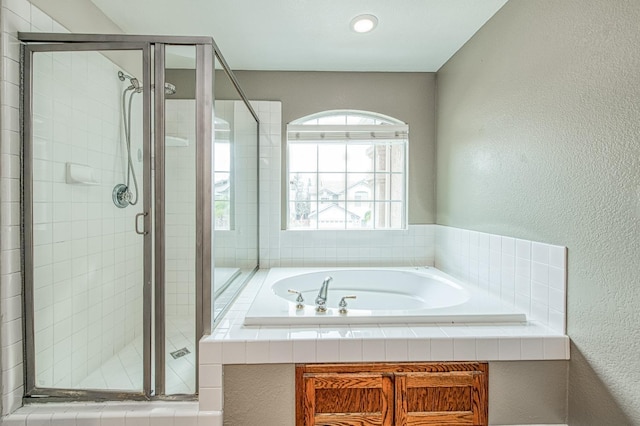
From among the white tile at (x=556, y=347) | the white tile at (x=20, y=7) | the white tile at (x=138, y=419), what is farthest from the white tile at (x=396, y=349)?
the white tile at (x=20, y=7)

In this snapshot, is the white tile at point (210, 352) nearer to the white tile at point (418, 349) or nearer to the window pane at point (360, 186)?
the white tile at point (418, 349)

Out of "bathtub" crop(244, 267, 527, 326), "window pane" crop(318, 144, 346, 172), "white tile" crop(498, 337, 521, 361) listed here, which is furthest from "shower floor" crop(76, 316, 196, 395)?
"window pane" crop(318, 144, 346, 172)

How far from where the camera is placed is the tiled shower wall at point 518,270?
147cm

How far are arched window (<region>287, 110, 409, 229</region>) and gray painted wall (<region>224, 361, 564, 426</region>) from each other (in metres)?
1.57

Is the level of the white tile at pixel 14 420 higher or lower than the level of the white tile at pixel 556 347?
lower

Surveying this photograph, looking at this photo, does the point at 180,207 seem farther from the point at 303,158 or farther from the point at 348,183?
the point at 348,183

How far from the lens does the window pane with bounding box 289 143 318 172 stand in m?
2.90

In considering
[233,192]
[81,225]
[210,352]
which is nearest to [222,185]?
[233,192]

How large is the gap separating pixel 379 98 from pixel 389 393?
223 centimetres

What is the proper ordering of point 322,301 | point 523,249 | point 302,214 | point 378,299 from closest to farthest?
1. point 523,249
2. point 322,301
3. point 378,299
4. point 302,214

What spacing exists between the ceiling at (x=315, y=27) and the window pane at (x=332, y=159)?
26.7 inches

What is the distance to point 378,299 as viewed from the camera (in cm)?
258

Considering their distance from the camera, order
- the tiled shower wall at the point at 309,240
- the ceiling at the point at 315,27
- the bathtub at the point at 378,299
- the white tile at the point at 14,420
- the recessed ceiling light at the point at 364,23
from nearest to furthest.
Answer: the white tile at the point at 14,420
the bathtub at the point at 378,299
the ceiling at the point at 315,27
the recessed ceiling light at the point at 364,23
the tiled shower wall at the point at 309,240

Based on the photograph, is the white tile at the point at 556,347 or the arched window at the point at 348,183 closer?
the white tile at the point at 556,347
